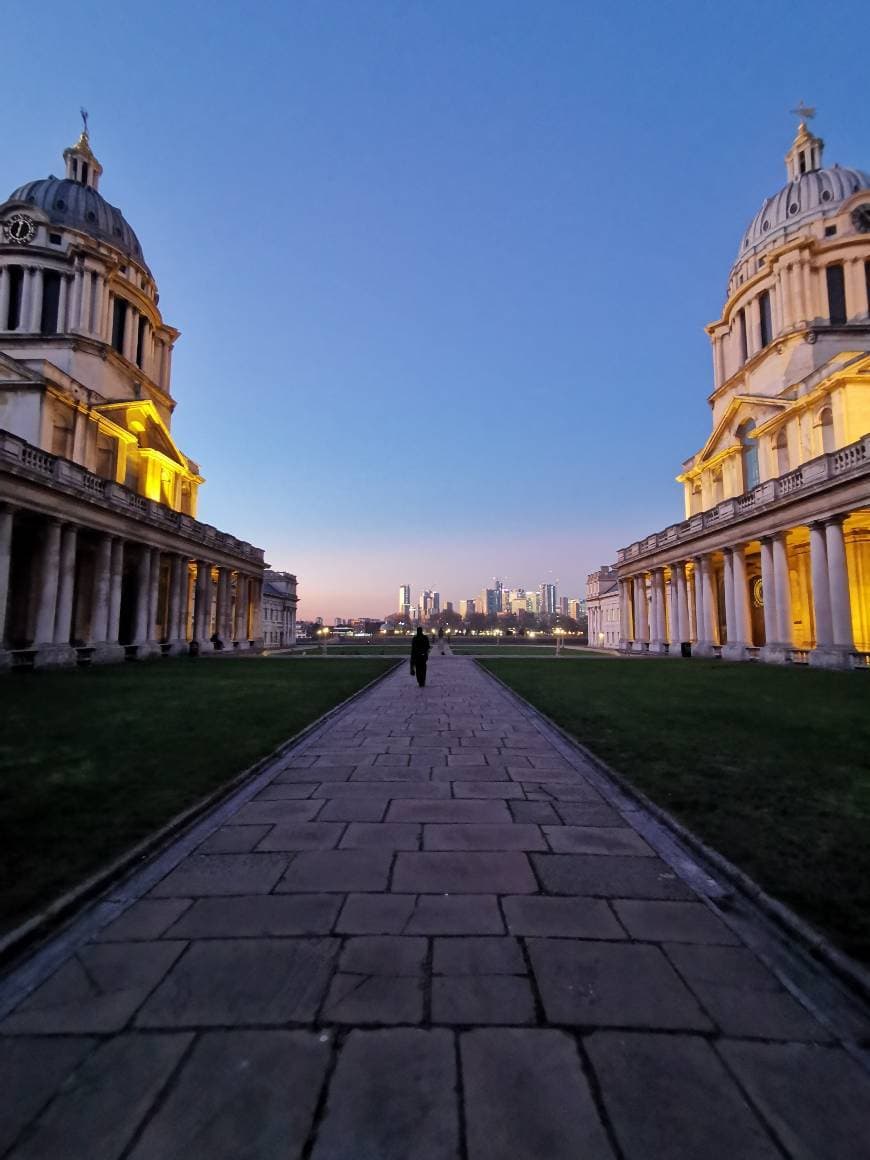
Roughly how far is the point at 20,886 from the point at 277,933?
201cm

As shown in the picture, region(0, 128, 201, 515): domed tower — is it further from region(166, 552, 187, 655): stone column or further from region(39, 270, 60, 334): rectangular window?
region(166, 552, 187, 655): stone column

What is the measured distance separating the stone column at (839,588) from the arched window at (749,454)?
1360 cm

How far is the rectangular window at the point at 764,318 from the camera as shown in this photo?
4069cm

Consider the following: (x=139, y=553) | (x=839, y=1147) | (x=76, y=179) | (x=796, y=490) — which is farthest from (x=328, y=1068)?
(x=76, y=179)

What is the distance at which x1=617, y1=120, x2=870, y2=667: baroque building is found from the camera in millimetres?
24828

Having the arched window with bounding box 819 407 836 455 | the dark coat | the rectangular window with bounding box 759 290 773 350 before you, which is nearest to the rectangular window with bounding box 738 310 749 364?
Result: the rectangular window with bounding box 759 290 773 350

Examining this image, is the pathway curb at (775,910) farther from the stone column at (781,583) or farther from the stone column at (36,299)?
the stone column at (36,299)

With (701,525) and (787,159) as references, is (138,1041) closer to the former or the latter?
(701,525)

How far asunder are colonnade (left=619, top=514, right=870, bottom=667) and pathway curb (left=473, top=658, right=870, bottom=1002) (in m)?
23.0

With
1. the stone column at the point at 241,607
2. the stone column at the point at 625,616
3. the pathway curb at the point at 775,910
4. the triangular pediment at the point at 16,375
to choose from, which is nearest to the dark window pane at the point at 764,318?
the stone column at the point at 625,616

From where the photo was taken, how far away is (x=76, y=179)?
47.7 m

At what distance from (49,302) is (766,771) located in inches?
1949

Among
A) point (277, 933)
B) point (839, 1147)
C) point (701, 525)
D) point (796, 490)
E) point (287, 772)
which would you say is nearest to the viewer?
point (839, 1147)

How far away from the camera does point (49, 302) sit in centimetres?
3828
